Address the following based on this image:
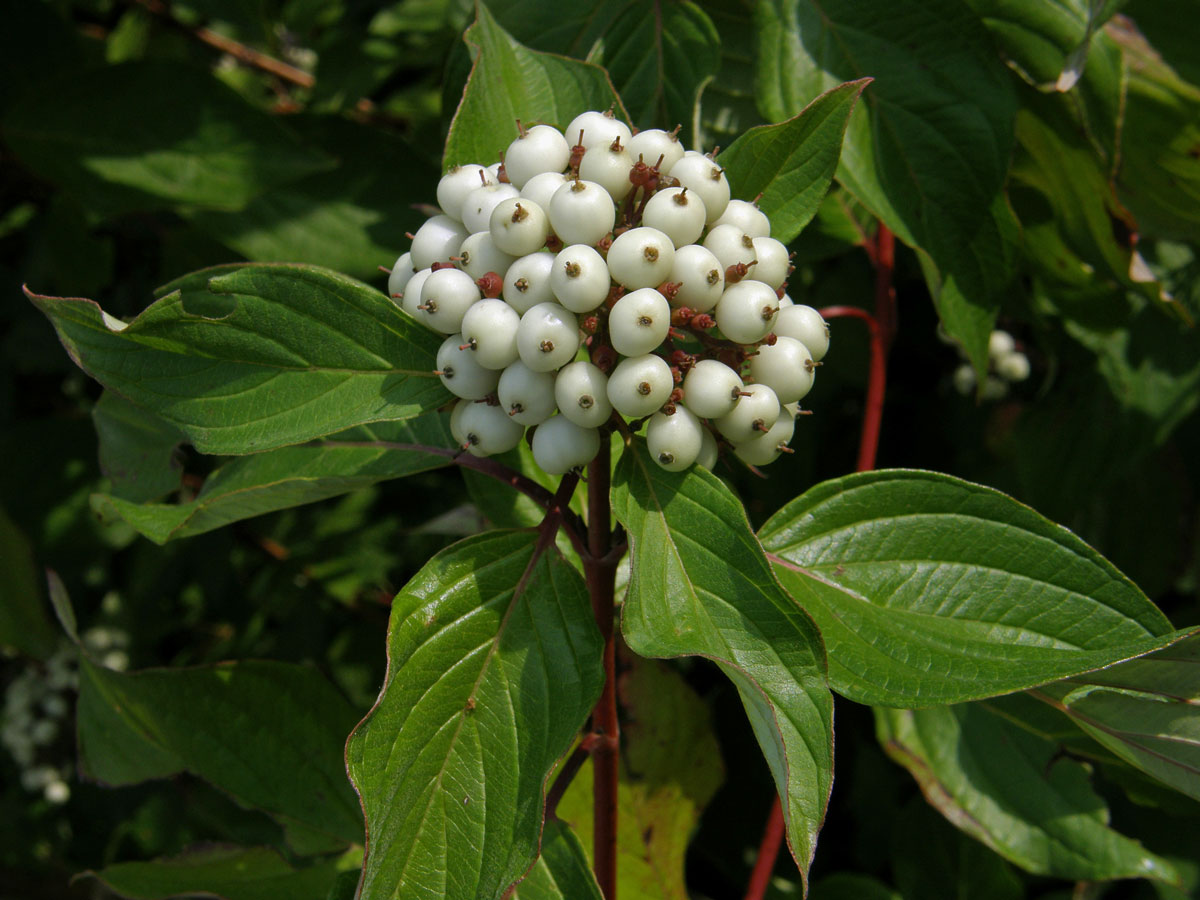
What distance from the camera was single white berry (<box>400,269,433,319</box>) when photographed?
1024mm

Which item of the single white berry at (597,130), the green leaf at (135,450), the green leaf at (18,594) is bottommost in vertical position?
the green leaf at (18,594)

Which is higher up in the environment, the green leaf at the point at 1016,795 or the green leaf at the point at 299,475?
the green leaf at the point at 299,475

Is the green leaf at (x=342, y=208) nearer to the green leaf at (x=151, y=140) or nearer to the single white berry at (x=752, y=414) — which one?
the green leaf at (x=151, y=140)

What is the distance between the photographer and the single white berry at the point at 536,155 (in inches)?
40.1

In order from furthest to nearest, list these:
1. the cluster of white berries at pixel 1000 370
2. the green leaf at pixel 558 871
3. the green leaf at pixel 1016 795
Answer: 1. the cluster of white berries at pixel 1000 370
2. the green leaf at pixel 1016 795
3. the green leaf at pixel 558 871

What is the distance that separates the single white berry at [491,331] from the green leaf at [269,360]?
3.7 inches

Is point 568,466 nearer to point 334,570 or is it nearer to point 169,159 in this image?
point 169,159

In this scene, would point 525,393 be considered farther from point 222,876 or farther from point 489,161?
point 222,876

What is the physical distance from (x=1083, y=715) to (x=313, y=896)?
3.65 feet

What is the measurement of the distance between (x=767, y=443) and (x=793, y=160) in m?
0.32

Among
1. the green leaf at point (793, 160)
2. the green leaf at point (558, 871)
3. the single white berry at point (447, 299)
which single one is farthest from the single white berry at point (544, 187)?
the green leaf at point (558, 871)

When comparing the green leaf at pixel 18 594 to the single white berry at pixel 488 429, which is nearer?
the single white berry at pixel 488 429

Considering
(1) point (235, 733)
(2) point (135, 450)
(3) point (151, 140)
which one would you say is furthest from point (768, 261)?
(3) point (151, 140)

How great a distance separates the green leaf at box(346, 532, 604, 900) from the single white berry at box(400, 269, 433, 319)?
26cm
